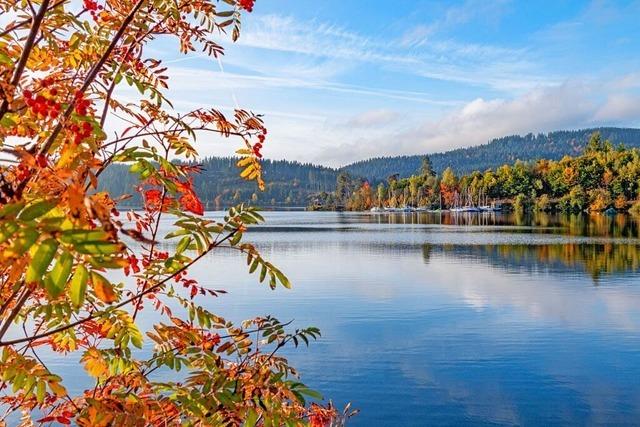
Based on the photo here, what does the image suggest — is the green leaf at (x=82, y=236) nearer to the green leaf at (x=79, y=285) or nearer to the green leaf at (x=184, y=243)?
the green leaf at (x=79, y=285)

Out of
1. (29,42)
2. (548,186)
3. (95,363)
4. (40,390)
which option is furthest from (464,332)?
(548,186)

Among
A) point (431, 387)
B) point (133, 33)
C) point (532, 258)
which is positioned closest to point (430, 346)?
point (431, 387)

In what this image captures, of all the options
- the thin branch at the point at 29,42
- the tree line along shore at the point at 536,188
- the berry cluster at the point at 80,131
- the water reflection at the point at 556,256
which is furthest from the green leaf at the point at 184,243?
the tree line along shore at the point at 536,188

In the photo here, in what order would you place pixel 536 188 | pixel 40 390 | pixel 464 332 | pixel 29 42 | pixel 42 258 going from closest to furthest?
pixel 42 258, pixel 29 42, pixel 40 390, pixel 464 332, pixel 536 188

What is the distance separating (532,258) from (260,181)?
35.2 m

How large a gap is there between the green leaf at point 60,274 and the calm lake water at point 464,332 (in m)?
11.2

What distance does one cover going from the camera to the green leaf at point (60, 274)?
1.09m

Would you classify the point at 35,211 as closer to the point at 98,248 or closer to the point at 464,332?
the point at 98,248

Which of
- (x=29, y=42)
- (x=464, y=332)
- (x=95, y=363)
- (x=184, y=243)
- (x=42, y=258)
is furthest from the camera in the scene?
(x=464, y=332)

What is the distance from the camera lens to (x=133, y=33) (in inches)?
108

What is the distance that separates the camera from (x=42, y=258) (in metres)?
1.09

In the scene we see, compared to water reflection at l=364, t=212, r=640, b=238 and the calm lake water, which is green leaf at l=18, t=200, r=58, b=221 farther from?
water reflection at l=364, t=212, r=640, b=238

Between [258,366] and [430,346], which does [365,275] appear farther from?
[258,366]

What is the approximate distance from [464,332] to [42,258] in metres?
18.0
